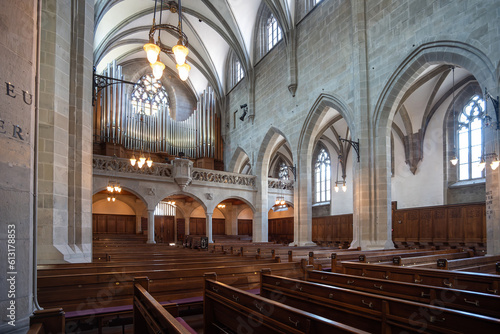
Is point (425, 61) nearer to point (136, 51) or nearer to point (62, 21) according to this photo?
point (62, 21)

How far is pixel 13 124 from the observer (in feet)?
8.58

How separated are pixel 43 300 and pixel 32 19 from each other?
10.7 feet

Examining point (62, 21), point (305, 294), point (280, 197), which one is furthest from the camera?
point (280, 197)

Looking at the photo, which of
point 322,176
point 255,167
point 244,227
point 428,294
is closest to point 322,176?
point 322,176

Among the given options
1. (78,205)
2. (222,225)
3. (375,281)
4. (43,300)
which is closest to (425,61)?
(375,281)

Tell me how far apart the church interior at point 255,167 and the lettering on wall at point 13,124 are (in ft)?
0.05

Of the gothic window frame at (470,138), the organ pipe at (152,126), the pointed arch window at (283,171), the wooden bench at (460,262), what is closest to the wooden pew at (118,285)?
the wooden bench at (460,262)

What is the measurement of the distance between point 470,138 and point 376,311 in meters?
15.2

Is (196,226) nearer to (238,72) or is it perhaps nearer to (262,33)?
(238,72)

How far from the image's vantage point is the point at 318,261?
8.40m

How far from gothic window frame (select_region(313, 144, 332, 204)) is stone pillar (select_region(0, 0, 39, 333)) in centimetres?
2126

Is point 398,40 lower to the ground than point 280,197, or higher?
higher

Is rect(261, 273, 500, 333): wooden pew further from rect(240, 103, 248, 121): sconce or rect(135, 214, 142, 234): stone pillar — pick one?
rect(135, 214, 142, 234): stone pillar

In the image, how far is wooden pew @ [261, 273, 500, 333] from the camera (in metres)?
2.44
